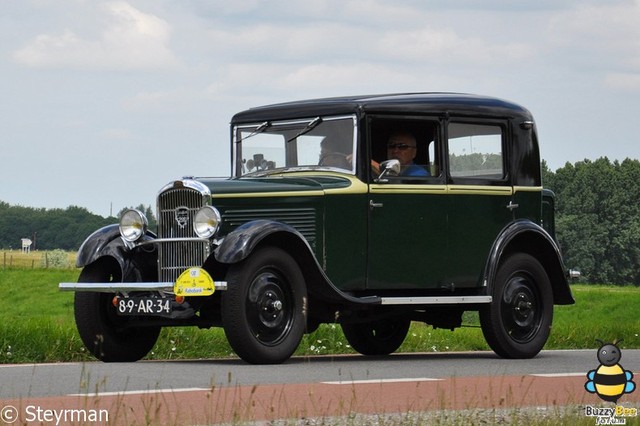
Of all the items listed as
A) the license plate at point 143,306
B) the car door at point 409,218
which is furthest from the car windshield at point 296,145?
the license plate at point 143,306

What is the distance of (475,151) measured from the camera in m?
13.6

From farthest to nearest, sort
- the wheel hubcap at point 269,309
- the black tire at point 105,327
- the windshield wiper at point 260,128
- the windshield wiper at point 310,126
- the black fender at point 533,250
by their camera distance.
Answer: the windshield wiper at point 260,128 < the black fender at point 533,250 < the windshield wiper at point 310,126 < the black tire at point 105,327 < the wheel hubcap at point 269,309

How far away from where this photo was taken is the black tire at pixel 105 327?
11977 mm

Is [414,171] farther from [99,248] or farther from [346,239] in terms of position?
[99,248]

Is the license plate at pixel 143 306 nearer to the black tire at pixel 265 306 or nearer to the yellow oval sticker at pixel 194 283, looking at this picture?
the yellow oval sticker at pixel 194 283

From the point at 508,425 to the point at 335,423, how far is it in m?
0.95

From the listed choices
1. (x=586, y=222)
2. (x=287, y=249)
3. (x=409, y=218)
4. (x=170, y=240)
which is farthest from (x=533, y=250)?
(x=586, y=222)

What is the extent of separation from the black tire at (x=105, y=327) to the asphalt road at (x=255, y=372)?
32 centimetres

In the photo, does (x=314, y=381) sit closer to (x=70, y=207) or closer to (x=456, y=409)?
(x=456, y=409)

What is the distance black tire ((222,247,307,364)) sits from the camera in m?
11.0

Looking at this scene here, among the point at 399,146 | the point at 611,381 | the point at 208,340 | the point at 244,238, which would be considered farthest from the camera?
the point at 208,340

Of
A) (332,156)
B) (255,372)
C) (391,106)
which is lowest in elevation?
(255,372)

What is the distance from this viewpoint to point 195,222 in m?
11.5

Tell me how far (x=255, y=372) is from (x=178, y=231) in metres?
2.00
